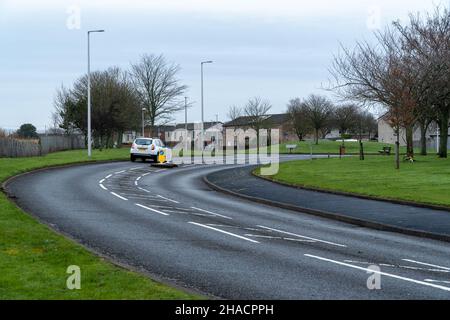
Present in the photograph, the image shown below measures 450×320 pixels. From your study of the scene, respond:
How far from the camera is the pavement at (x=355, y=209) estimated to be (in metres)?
13.6

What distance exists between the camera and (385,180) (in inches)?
938

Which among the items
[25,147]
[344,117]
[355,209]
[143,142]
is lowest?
[355,209]

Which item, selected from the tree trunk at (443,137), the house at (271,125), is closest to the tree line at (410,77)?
the tree trunk at (443,137)

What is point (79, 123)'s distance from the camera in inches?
2507

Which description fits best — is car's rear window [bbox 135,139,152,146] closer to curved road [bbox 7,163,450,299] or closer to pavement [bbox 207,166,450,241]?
pavement [bbox 207,166,450,241]

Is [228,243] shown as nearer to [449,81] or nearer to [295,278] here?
[295,278]

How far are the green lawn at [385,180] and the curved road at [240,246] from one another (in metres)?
4.38

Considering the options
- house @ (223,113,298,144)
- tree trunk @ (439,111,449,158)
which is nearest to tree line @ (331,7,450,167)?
tree trunk @ (439,111,449,158)

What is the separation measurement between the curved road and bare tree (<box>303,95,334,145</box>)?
5942 centimetres

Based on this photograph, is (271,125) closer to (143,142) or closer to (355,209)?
(143,142)

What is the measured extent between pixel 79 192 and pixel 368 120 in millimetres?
99199

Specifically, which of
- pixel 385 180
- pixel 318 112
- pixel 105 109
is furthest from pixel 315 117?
pixel 385 180

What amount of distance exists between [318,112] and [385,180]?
2179 inches

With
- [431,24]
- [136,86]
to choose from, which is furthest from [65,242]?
[136,86]
